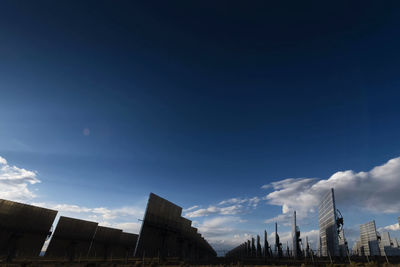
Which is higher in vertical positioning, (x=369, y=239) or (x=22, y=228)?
(x=369, y=239)

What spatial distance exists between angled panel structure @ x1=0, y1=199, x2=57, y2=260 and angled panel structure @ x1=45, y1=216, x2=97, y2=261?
7.61ft

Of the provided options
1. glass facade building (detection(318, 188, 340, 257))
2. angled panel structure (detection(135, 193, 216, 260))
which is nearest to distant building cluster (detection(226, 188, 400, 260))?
glass facade building (detection(318, 188, 340, 257))

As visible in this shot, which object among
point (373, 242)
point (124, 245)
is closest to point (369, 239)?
point (373, 242)

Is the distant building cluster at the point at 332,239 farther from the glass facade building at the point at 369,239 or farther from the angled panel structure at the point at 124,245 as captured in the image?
the angled panel structure at the point at 124,245

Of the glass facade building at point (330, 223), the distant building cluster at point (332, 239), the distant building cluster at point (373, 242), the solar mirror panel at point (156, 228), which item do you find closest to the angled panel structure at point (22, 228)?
the solar mirror panel at point (156, 228)

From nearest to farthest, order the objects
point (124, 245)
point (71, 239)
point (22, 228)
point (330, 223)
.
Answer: point (22, 228) < point (71, 239) < point (330, 223) < point (124, 245)

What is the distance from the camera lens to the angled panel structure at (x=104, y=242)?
4516 centimetres

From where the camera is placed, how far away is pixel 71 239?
39.8 meters

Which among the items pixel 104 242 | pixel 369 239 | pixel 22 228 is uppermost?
pixel 369 239

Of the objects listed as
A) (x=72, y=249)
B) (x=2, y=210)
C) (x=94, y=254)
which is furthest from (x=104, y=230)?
(x=2, y=210)

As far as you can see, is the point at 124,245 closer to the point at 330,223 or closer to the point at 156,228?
the point at 156,228

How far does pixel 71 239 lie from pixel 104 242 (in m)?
9.55

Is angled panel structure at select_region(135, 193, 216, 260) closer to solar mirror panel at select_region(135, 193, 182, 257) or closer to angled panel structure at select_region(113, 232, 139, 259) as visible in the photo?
solar mirror panel at select_region(135, 193, 182, 257)

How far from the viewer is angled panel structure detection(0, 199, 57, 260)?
31047 millimetres
